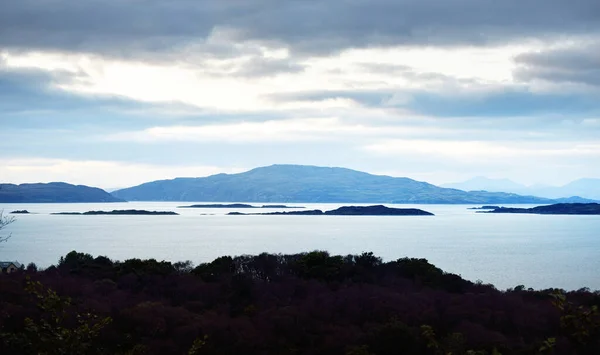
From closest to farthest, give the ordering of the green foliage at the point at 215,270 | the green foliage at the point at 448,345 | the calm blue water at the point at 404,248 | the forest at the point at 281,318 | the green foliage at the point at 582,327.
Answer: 1. the green foliage at the point at 582,327
2. the forest at the point at 281,318
3. the green foliage at the point at 448,345
4. the green foliage at the point at 215,270
5. the calm blue water at the point at 404,248

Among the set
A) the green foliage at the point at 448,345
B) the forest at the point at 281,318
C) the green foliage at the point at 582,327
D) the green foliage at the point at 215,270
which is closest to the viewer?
the green foliage at the point at 582,327

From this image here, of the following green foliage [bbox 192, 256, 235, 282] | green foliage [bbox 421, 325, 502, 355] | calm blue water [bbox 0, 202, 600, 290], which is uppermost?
green foliage [bbox 192, 256, 235, 282]

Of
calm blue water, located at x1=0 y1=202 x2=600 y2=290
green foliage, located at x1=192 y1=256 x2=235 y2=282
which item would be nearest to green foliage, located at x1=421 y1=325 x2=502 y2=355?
green foliage, located at x1=192 y1=256 x2=235 y2=282

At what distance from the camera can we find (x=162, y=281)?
44.5m

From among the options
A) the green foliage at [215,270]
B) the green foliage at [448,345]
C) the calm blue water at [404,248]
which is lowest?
the calm blue water at [404,248]

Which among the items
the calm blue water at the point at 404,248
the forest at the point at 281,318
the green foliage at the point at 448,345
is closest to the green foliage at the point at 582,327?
the forest at the point at 281,318

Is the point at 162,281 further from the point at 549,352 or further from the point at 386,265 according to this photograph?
the point at 549,352

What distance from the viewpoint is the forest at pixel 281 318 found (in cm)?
2409

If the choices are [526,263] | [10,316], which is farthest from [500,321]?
[526,263]

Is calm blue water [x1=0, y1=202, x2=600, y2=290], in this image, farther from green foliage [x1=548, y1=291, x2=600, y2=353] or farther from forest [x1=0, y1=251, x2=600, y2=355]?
green foliage [x1=548, y1=291, x2=600, y2=353]

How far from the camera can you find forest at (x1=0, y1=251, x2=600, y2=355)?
24.1m

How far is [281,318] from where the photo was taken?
3117cm

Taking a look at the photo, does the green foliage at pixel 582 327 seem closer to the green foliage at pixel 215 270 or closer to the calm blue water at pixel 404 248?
the green foliage at pixel 215 270

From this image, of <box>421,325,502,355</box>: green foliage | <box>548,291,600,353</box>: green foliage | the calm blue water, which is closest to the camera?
<box>548,291,600,353</box>: green foliage
